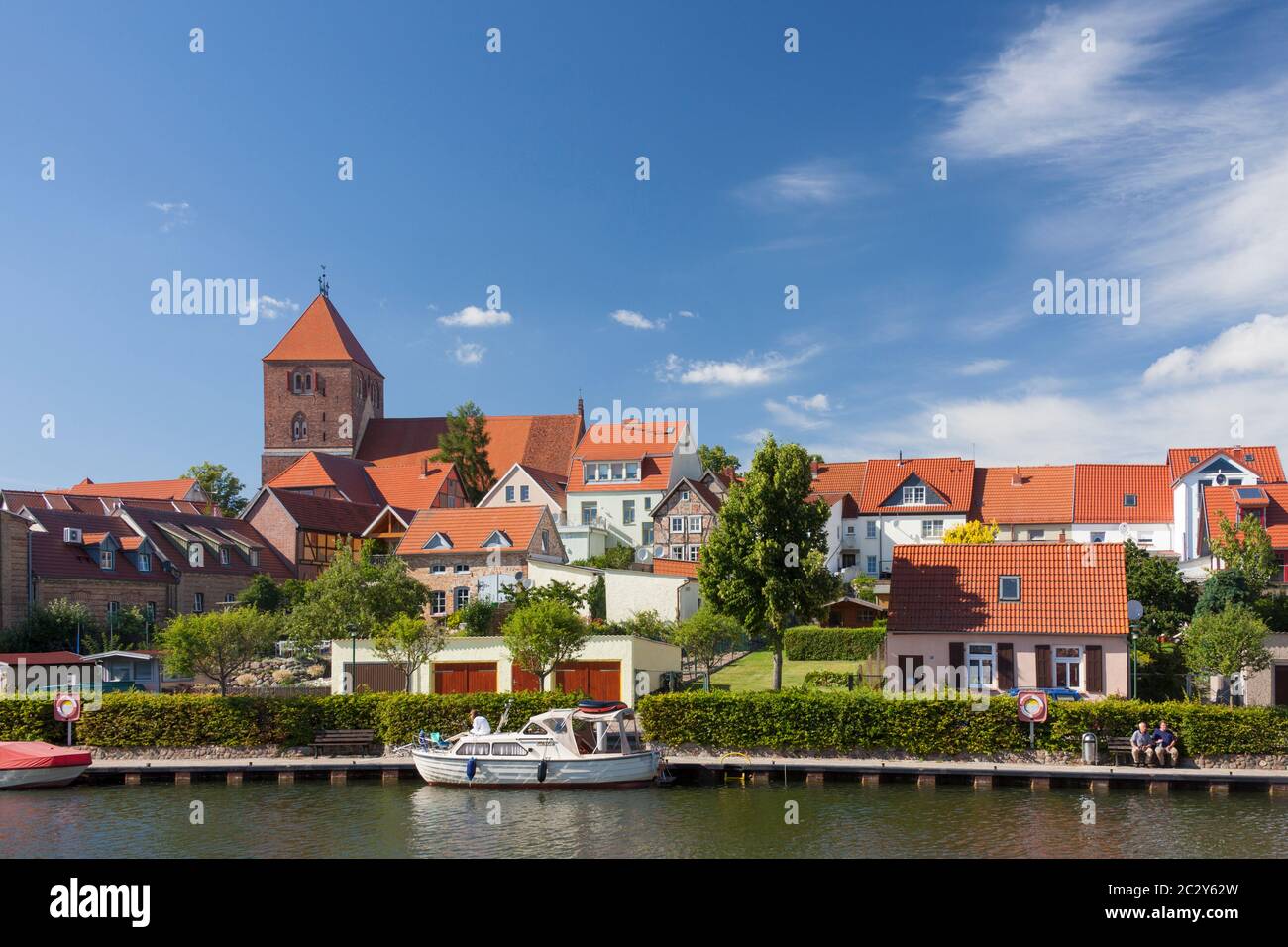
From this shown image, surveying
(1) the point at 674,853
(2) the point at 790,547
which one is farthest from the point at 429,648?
(1) the point at 674,853

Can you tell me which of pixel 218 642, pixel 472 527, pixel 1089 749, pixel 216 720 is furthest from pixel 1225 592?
pixel 218 642

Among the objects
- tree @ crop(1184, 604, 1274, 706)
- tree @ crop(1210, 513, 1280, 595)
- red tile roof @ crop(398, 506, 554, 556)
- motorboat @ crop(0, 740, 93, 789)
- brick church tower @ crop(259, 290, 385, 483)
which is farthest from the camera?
brick church tower @ crop(259, 290, 385, 483)

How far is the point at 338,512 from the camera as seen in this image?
82.8m

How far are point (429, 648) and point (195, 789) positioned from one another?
9.94m

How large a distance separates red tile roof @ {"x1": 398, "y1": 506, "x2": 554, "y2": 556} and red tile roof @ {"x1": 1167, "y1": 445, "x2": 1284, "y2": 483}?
43769mm

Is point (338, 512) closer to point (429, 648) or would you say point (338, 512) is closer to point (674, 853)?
point (429, 648)

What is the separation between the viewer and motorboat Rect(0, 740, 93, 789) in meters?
32.6

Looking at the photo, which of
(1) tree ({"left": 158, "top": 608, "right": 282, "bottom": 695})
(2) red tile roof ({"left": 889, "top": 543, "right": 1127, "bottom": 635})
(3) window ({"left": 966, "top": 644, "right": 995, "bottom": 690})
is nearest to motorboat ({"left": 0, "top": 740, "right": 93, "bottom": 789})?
(1) tree ({"left": 158, "top": 608, "right": 282, "bottom": 695})

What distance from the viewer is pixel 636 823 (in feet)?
86.7

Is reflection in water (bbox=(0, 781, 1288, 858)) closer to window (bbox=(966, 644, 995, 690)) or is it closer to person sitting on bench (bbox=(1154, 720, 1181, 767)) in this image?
person sitting on bench (bbox=(1154, 720, 1181, 767))

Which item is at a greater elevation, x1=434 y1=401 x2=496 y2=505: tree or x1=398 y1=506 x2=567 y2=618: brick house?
x1=434 y1=401 x2=496 y2=505: tree

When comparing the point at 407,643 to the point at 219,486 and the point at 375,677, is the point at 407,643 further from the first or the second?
the point at 219,486

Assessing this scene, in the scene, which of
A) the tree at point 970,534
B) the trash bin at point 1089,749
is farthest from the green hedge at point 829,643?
the trash bin at point 1089,749

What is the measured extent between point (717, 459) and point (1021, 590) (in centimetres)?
5924
